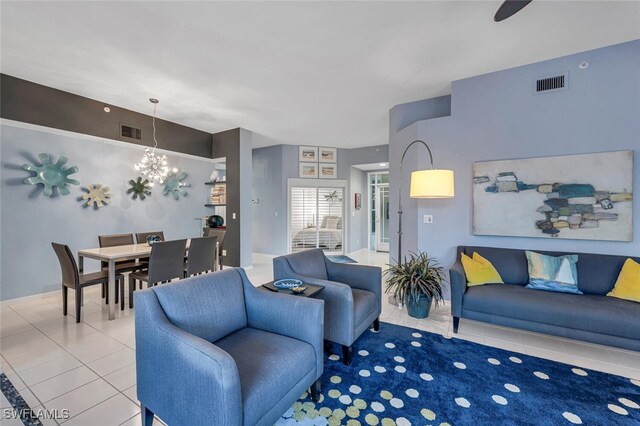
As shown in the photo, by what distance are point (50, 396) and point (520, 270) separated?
14.2 feet

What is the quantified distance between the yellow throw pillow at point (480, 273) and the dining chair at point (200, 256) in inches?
135

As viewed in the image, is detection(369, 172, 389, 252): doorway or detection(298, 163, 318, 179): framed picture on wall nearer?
detection(298, 163, 318, 179): framed picture on wall

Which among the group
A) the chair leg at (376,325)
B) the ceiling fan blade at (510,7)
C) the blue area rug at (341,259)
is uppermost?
the ceiling fan blade at (510,7)

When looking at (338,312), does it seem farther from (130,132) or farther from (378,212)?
(378,212)

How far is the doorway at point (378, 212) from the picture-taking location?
320 inches

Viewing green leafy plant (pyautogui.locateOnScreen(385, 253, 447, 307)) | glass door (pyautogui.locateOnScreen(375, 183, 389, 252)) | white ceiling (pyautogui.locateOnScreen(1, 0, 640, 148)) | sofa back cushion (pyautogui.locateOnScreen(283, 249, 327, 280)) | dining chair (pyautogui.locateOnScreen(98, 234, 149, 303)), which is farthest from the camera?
glass door (pyautogui.locateOnScreen(375, 183, 389, 252))

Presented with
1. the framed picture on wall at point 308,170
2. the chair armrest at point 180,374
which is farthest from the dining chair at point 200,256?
the framed picture on wall at point 308,170

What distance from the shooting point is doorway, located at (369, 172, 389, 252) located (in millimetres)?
8117

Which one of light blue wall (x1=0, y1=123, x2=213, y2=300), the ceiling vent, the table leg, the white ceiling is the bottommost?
the table leg

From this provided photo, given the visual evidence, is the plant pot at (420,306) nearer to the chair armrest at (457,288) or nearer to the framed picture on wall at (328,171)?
the chair armrest at (457,288)

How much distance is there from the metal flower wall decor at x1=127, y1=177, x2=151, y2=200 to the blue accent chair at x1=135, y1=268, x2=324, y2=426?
13.6 ft

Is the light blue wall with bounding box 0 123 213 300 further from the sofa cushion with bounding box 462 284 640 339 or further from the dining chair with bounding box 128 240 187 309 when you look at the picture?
the sofa cushion with bounding box 462 284 640 339

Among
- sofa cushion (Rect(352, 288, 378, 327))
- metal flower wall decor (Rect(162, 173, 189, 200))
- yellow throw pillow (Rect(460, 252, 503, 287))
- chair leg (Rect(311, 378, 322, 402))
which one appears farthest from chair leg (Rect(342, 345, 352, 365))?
metal flower wall decor (Rect(162, 173, 189, 200))

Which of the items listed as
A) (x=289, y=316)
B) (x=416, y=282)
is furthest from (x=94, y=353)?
(x=416, y=282)
